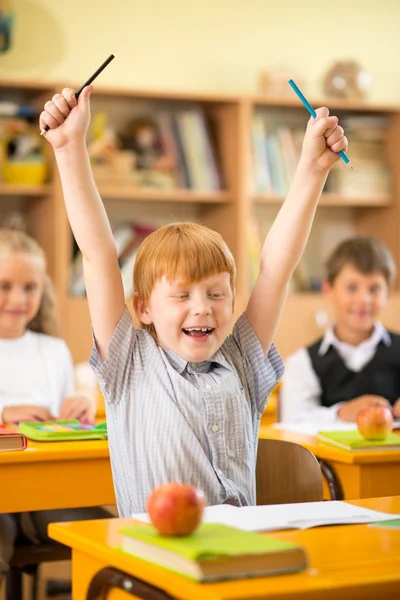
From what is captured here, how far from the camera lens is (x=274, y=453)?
2.05m

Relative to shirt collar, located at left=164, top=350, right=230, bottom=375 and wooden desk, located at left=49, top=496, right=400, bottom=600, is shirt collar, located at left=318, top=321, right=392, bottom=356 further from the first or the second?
wooden desk, located at left=49, top=496, right=400, bottom=600

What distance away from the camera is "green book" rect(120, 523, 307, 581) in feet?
3.79

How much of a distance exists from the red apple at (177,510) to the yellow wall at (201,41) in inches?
149

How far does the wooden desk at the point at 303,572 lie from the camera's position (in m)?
1.14

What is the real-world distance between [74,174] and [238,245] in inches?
126

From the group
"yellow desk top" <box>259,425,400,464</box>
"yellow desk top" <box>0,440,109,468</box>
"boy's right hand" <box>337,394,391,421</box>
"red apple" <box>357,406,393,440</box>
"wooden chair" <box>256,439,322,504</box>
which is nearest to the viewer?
"wooden chair" <box>256,439,322,504</box>

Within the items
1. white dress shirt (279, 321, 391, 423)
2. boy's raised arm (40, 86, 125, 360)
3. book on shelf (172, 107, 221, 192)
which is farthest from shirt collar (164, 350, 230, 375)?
book on shelf (172, 107, 221, 192)

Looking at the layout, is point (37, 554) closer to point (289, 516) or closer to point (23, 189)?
point (289, 516)

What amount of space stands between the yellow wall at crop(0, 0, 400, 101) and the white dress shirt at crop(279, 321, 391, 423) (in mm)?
1933

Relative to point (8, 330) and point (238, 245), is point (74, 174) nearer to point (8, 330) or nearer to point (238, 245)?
point (8, 330)

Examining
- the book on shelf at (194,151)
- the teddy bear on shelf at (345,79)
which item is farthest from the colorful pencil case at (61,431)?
the teddy bear on shelf at (345,79)

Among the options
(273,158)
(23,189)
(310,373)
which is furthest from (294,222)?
(273,158)

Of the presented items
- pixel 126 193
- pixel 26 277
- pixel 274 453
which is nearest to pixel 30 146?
pixel 126 193

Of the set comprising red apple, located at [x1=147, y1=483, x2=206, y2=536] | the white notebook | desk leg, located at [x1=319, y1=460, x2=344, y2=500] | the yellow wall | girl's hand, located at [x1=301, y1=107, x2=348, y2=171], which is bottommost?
desk leg, located at [x1=319, y1=460, x2=344, y2=500]
